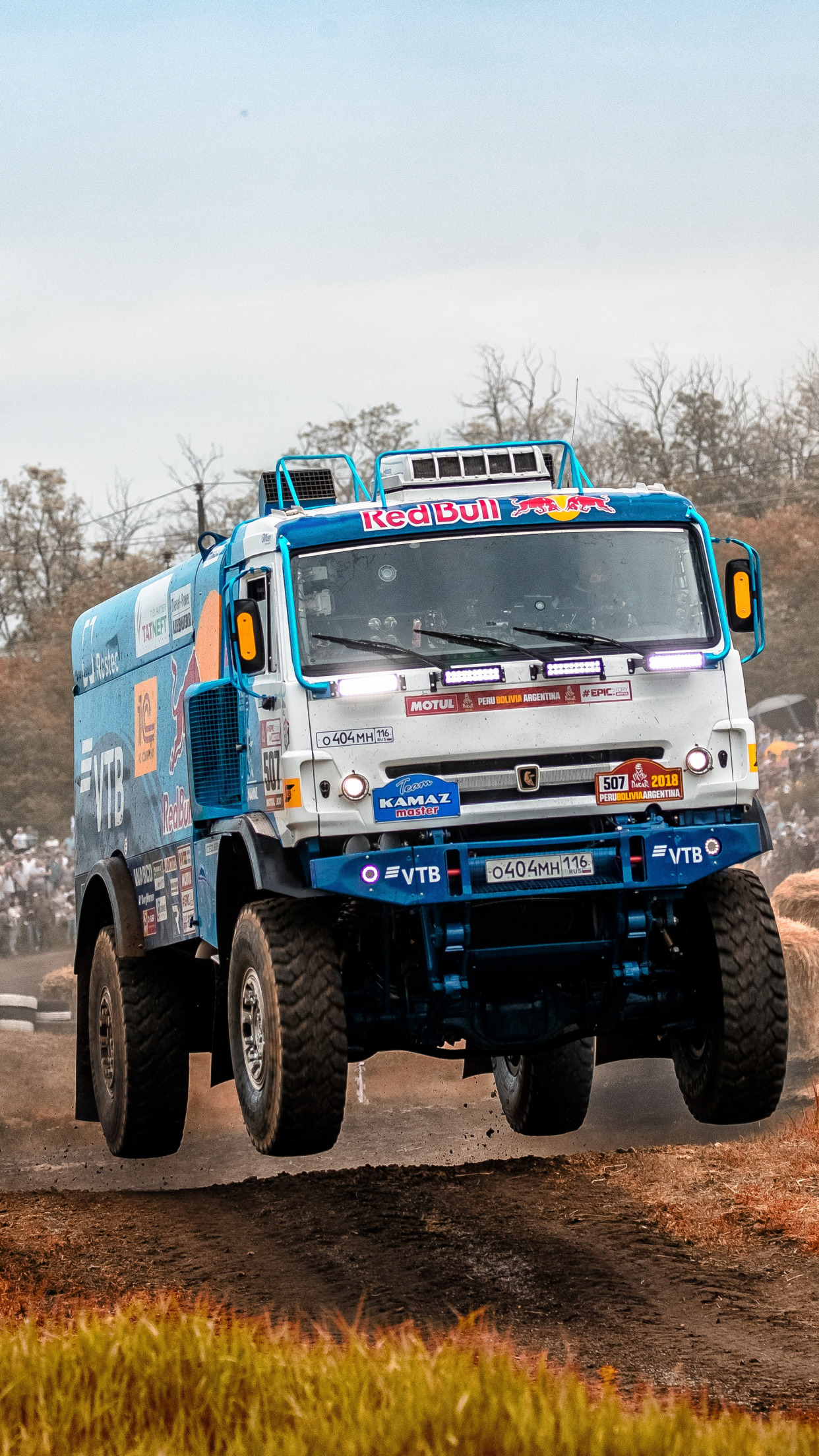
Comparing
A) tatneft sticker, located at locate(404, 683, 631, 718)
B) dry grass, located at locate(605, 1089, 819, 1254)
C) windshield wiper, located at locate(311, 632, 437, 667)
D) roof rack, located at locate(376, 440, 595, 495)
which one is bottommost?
dry grass, located at locate(605, 1089, 819, 1254)

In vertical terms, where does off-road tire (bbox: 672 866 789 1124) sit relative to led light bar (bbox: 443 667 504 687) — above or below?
below

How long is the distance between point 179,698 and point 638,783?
11.7ft

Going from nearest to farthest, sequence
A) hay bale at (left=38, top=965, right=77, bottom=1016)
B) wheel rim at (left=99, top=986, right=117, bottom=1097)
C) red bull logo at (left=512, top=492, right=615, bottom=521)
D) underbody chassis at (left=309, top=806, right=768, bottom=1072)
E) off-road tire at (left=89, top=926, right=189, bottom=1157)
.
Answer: underbody chassis at (left=309, top=806, right=768, bottom=1072) < red bull logo at (left=512, top=492, right=615, bottom=521) < off-road tire at (left=89, top=926, right=189, bottom=1157) < wheel rim at (left=99, top=986, right=117, bottom=1097) < hay bale at (left=38, top=965, right=77, bottom=1016)

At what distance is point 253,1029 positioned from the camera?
10156mm

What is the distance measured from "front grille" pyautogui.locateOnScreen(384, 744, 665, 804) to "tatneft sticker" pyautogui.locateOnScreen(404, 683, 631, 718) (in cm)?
27

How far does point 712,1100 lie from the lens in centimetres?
1027

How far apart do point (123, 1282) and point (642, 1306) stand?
10.5 ft

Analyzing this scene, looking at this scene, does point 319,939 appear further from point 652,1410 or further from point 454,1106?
point 454,1106

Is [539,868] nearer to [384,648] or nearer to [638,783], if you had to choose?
[638,783]

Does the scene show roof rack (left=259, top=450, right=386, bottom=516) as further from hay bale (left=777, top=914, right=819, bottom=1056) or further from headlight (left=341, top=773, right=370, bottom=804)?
hay bale (left=777, top=914, right=819, bottom=1056)

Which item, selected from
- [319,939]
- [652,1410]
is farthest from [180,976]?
[652,1410]

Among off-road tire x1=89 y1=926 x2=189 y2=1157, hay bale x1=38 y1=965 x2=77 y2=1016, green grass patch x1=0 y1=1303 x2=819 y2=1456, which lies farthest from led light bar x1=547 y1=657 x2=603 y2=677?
hay bale x1=38 y1=965 x2=77 y2=1016

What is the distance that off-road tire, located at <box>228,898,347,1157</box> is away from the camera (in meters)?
9.52

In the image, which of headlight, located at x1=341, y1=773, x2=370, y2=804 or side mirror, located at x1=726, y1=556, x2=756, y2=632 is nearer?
headlight, located at x1=341, y1=773, x2=370, y2=804
